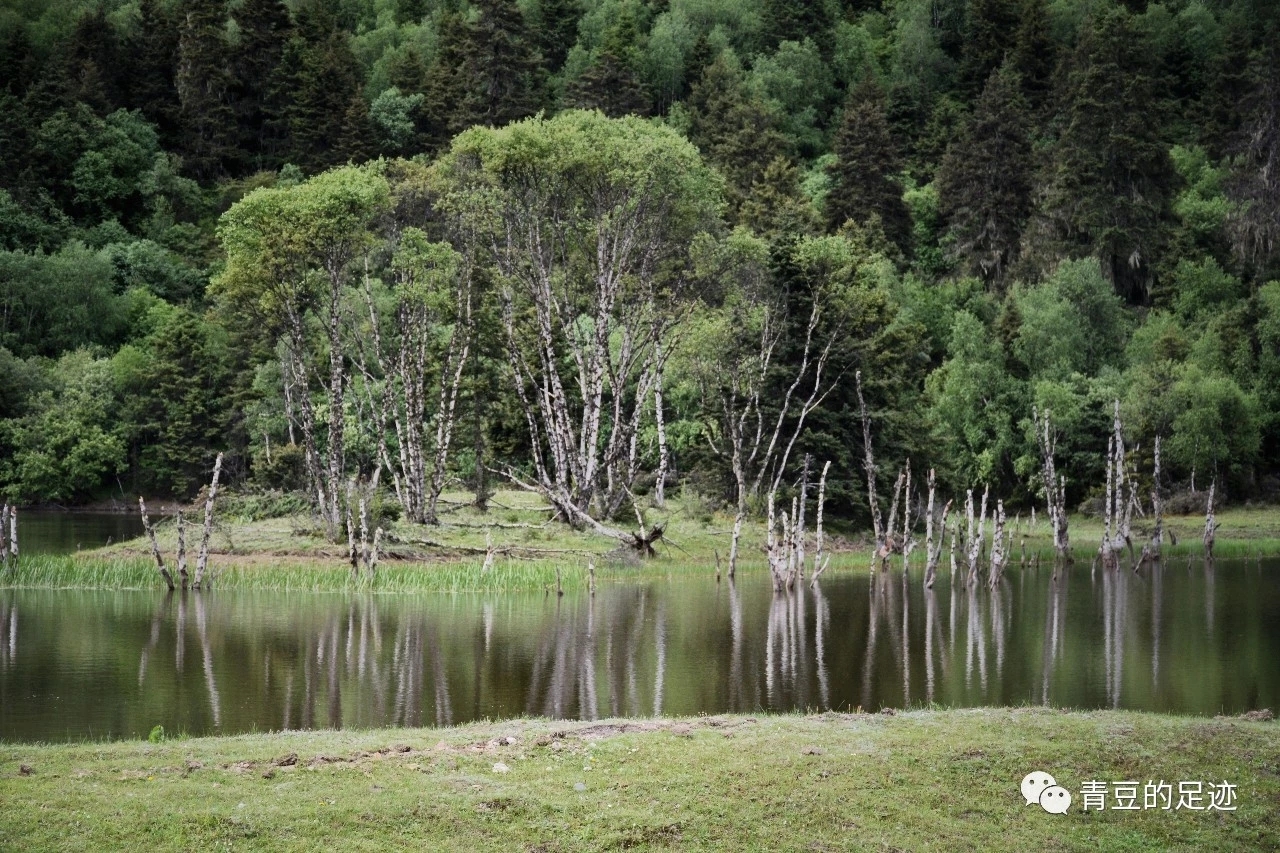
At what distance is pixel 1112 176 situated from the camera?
90875mm

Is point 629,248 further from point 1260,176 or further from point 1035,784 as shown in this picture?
point 1260,176

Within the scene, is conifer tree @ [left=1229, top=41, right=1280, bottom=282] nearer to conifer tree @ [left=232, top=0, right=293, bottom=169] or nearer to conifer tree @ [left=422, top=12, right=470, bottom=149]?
conifer tree @ [left=422, top=12, right=470, bottom=149]

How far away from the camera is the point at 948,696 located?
23.6 metres

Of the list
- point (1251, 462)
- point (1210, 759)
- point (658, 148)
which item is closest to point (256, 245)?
point (658, 148)

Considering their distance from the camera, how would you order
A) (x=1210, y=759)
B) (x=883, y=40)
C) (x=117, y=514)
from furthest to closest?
(x=883, y=40) → (x=117, y=514) → (x=1210, y=759)

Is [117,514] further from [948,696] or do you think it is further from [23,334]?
[948,696]

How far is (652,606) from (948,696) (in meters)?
14.2

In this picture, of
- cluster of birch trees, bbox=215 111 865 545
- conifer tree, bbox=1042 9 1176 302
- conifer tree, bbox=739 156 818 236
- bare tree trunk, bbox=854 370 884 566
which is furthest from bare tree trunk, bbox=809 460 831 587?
conifer tree, bbox=1042 9 1176 302

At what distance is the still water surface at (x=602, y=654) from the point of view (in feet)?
73.4

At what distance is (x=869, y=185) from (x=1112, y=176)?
16.8m

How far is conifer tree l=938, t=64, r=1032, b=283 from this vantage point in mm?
94188

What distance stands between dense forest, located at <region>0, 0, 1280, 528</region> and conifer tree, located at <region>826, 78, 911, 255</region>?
0.44 meters

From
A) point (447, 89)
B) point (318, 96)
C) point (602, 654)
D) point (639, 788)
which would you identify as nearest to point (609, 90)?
point (447, 89)

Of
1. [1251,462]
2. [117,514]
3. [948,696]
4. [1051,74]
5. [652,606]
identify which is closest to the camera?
[948,696]
